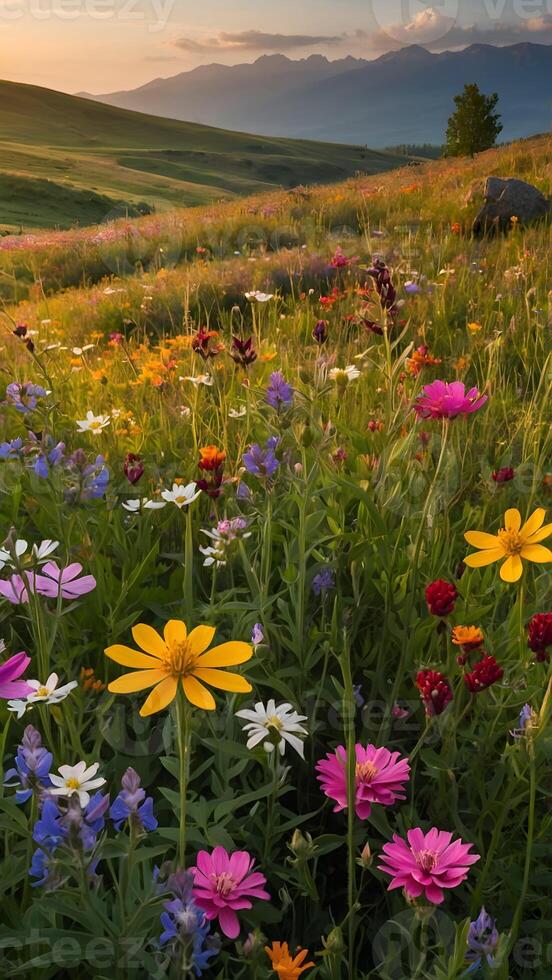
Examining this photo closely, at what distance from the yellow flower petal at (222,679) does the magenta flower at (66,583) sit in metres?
0.53

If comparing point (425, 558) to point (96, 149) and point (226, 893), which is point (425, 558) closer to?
point (226, 893)

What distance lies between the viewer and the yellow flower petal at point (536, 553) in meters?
0.95

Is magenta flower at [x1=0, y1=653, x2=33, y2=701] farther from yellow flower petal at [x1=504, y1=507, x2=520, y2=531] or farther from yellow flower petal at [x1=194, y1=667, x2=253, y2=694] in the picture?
yellow flower petal at [x1=504, y1=507, x2=520, y2=531]

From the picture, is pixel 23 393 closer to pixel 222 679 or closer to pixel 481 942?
pixel 222 679

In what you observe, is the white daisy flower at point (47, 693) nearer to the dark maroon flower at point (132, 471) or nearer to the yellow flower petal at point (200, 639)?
the yellow flower petal at point (200, 639)

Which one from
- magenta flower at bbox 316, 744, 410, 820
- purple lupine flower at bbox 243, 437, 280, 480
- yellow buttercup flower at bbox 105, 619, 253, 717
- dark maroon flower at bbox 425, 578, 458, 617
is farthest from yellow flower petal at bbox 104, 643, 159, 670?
purple lupine flower at bbox 243, 437, 280, 480

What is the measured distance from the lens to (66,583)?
125cm

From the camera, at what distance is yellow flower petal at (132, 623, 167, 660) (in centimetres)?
75

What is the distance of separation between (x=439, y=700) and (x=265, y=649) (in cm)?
33

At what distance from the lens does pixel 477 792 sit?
119 cm

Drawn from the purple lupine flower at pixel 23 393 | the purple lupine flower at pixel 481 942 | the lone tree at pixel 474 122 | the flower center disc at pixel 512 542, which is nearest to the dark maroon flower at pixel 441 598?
the flower center disc at pixel 512 542

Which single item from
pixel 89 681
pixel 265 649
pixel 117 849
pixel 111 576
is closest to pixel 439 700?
pixel 265 649

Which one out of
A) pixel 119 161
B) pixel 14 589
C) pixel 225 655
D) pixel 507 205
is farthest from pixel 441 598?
pixel 119 161

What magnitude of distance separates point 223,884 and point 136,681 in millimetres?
335
